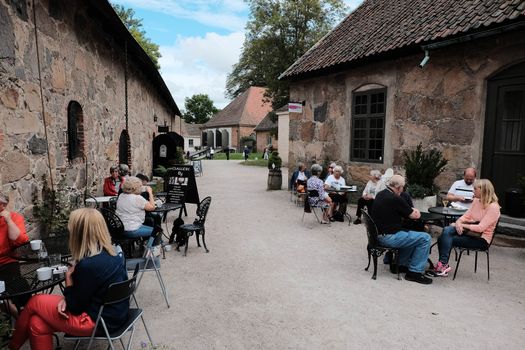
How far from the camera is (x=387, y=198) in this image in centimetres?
529

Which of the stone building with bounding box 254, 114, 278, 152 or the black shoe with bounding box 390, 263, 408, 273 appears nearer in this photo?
the black shoe with bounding box 390, 263, 408, 273

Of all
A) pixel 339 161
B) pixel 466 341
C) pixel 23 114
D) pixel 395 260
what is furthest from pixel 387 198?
pixel 339 161

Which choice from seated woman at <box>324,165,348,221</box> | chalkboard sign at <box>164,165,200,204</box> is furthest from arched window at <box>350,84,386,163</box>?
chalkboard sign at <box>164,165,200,204</box>

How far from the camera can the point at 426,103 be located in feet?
30.1

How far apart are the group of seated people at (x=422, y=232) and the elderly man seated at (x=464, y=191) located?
1449 millimetres

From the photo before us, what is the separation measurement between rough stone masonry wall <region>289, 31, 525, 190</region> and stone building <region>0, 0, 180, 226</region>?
5.99m

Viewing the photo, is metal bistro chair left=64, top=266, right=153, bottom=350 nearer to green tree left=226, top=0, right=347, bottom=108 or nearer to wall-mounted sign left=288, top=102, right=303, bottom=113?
wall-mounted sign left=288, top=102, right=303, bottom=113

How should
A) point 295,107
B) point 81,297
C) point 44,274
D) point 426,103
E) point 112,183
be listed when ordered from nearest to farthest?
point 81,297 < point 44,274 < point 112,183 < point 426,103 < point 295,107

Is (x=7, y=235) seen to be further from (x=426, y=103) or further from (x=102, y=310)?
(x=426, y=103)

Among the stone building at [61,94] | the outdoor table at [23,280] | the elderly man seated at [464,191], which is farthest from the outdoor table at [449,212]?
the stone building at [61,94]

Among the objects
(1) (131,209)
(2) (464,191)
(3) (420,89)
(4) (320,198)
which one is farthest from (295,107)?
(1) (131,209)

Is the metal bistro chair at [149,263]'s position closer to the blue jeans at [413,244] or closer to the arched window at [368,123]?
the blue jeans at [413,244]

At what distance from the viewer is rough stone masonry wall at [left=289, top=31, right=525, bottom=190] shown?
26.1ft

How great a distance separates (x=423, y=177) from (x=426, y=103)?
2.09 m
